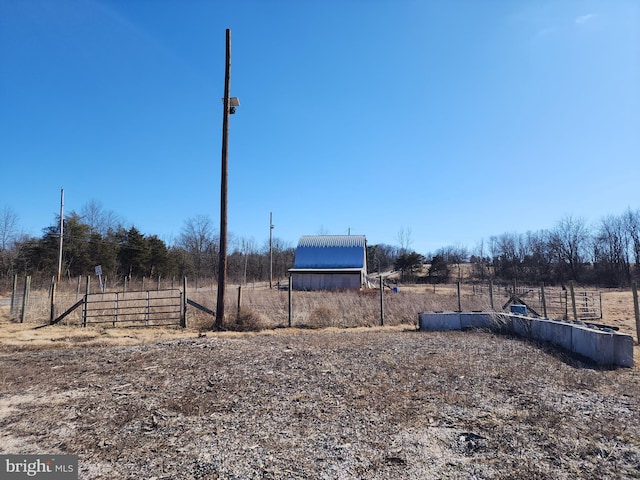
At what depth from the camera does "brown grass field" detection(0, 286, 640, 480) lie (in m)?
3.28

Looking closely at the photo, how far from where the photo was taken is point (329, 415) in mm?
4480

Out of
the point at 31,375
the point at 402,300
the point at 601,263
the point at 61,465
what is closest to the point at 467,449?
the point at 61,465

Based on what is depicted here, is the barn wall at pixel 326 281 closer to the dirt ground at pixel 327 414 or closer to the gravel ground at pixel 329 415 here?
the dirt ground at pixel 327 414

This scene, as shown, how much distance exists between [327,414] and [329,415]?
4 centimetres

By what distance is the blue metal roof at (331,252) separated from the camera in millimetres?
37500

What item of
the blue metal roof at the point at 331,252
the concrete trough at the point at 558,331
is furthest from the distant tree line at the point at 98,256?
the concrete trough at the point at 558,331

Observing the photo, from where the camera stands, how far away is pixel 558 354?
7875 millimetres

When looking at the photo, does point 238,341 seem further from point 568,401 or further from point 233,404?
point 568,401

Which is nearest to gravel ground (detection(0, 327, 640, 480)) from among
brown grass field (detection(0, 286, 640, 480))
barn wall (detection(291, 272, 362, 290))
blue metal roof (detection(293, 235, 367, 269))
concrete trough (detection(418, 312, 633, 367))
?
brown grass field (detection(0, 286, 640, 480))

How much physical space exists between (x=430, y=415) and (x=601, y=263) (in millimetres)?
69526

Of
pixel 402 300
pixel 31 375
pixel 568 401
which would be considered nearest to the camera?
pixel 568 401

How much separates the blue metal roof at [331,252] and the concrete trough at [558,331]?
25094 mm

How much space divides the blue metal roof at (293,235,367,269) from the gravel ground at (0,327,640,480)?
29434 mm

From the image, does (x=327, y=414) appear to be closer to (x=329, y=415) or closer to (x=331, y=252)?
(x=329, y=415)
